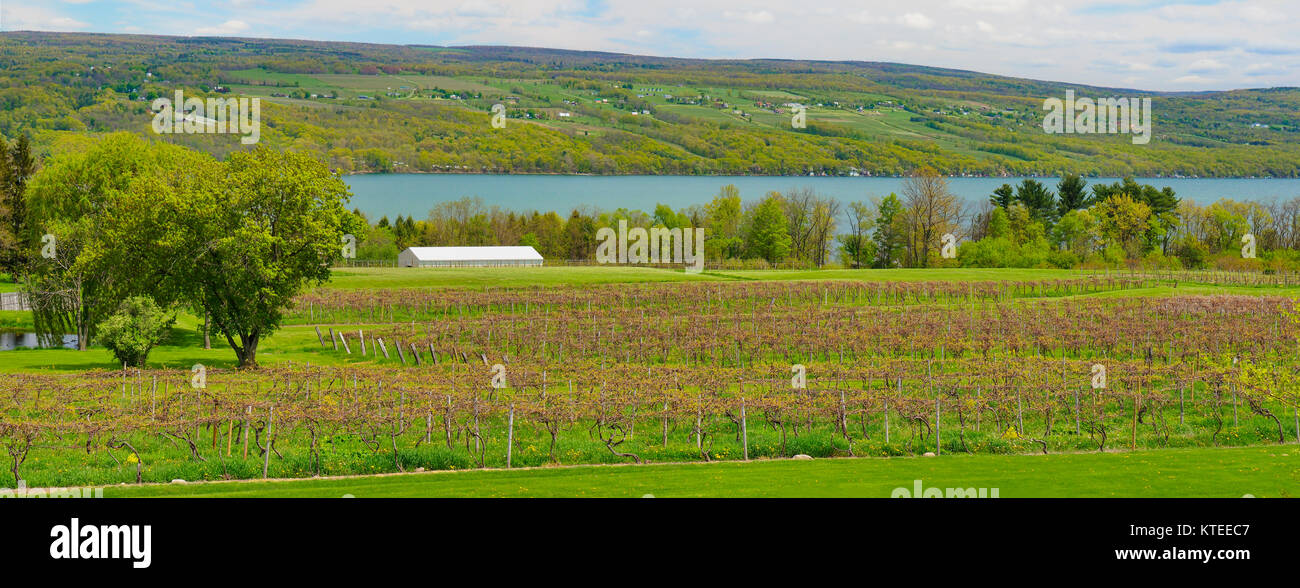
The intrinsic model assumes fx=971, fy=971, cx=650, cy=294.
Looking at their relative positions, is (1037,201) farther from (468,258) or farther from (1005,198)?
(468,258)

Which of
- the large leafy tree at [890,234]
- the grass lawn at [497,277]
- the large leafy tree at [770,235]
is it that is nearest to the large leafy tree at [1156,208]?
the large leafy tree at [890,234]

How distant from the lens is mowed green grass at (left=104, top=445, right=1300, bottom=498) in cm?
1966

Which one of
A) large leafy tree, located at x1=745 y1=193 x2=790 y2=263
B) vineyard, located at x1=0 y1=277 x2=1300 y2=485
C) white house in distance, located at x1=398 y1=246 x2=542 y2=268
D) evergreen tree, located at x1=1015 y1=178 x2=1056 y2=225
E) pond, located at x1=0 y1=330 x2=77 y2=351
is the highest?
evergreen tree, located at x1=1015 y1=178 x2=1056 y2=225

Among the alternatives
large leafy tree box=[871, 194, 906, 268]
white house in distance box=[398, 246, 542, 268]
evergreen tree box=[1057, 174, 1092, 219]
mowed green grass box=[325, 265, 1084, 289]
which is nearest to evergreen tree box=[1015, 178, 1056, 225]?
evergreen tree box=[1057, 174, 1092, 219]

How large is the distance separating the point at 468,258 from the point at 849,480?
93.7 meters

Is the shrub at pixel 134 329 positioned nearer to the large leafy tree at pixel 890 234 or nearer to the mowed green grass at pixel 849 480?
the mowed green grass at pixel 849 480

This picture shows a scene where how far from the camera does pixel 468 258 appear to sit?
364ft

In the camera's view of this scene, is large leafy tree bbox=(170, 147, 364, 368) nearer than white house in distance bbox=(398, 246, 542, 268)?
Yes

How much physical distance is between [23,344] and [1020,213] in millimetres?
107630

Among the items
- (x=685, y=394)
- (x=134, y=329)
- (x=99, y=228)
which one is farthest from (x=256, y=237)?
(x=685, y=394)

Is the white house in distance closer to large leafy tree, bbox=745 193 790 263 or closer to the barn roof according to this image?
the barn roof

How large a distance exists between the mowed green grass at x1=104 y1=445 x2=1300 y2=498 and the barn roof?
8897 centimetres

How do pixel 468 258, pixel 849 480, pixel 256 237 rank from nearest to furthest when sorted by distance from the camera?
1. pixel 849 480
2. pixel 256 237
3. pixel 468 258
